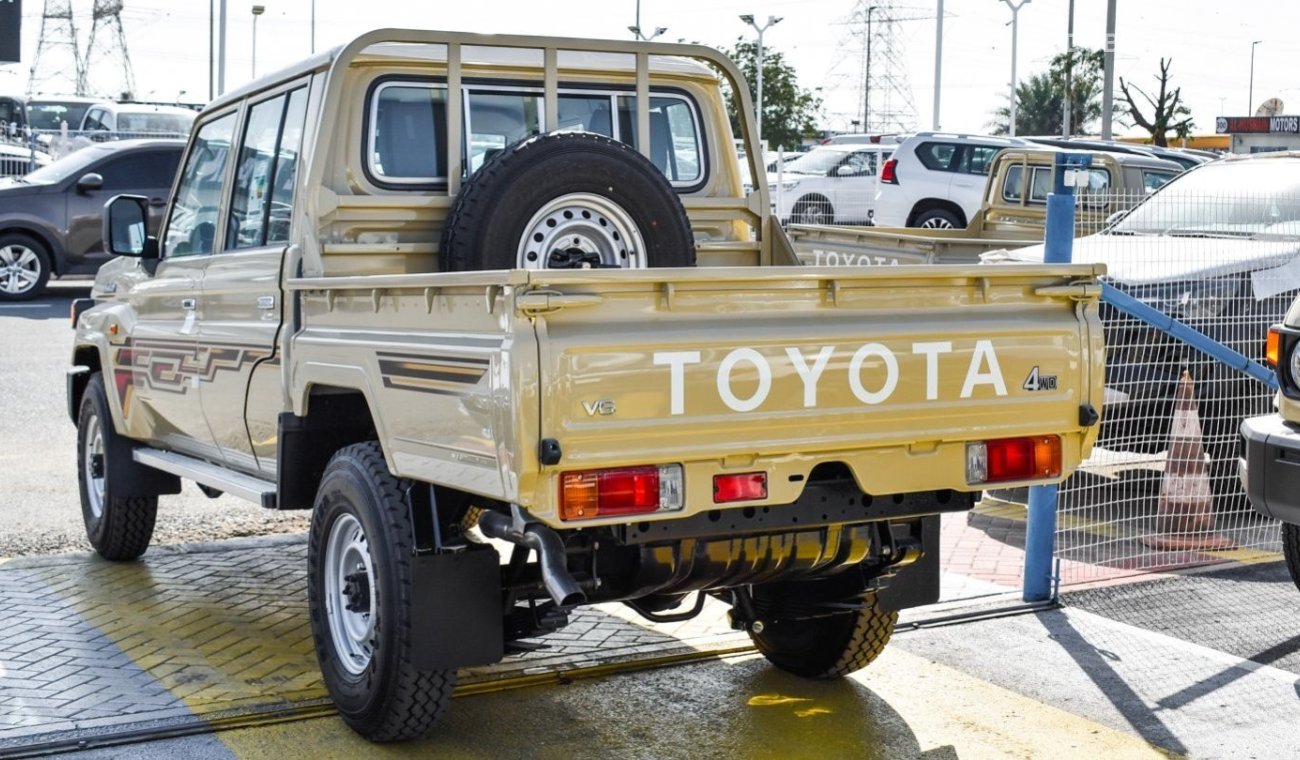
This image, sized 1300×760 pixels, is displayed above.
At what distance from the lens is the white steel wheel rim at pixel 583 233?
526cm

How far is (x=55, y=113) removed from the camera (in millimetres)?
31531

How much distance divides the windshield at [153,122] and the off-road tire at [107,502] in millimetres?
20675

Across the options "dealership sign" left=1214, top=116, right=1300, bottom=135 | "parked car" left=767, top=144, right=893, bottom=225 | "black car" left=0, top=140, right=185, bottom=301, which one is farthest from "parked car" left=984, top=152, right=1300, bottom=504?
"dealership sign" left=1214, top=116, right=1300, bottom=135

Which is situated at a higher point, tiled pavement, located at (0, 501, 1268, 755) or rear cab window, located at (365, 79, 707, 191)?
rear cab window, located at (365, 79, 707, 191)

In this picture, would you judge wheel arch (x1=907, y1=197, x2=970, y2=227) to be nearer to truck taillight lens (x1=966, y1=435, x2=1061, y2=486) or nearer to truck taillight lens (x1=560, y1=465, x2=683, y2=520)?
truck taillight lens (x1=966, y1=435, x2=1061, y2=486)

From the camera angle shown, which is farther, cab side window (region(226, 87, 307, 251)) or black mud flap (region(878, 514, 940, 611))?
cab side window (region(226, 87, 307, 251))

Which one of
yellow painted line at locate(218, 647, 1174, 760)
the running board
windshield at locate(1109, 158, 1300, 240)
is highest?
windshield at locate(1109, 158, 1300, 240)

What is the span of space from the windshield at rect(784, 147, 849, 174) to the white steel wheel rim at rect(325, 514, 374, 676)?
68.3 ft

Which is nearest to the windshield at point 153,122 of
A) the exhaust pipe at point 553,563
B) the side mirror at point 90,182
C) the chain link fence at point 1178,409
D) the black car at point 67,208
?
the black car at point 67,208

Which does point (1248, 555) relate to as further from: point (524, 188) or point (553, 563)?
point (553, 563)

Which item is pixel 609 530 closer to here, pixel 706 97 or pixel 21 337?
pixel 706 97

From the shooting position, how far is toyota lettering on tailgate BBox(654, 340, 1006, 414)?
13.3 feet

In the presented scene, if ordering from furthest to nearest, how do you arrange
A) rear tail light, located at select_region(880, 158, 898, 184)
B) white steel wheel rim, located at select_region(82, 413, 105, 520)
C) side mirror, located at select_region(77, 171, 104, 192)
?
rear tail light, located at select_region(880, 158, 898, 184), side mirror, located at select_region(77, 171, 104, 192), white steel wheel rim, located at select_region(82, 413, 105, 520)

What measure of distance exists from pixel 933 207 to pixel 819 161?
4.14 metres
